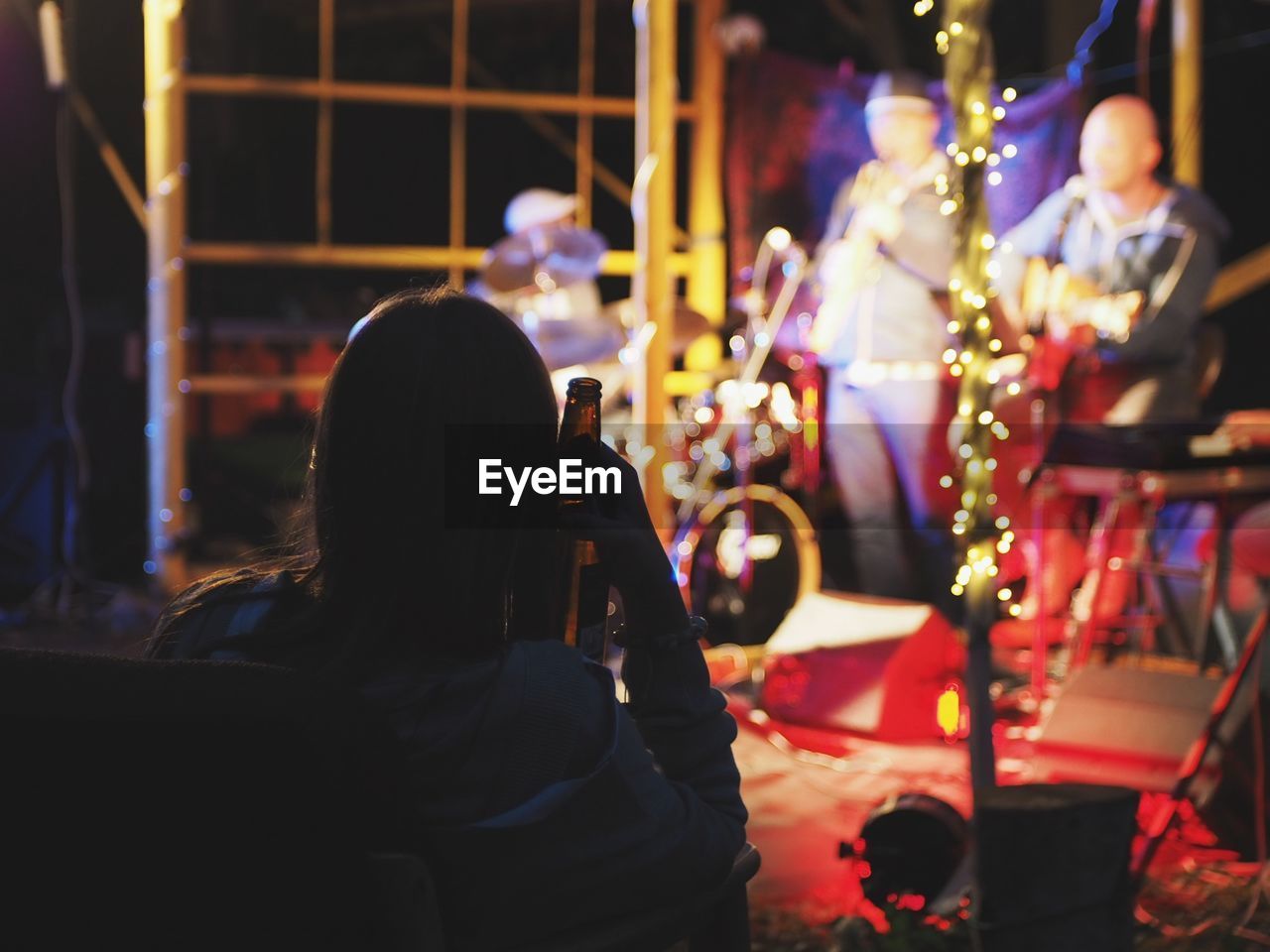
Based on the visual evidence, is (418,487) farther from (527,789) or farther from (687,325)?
(687,325)

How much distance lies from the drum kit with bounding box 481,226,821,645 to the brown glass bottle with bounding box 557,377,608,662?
12.1 feet

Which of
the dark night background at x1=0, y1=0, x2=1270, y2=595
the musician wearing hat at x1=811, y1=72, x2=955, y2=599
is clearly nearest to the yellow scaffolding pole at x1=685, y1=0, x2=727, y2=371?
the dark night background at x1=0, y1=0, x2=1270, y2=595

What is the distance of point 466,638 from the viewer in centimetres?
129

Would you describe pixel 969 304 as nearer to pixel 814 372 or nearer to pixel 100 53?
pixel 814 372

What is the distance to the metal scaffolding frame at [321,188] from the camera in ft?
21.6

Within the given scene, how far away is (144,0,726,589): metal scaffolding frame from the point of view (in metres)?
6.59

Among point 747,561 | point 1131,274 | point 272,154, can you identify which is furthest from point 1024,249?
point 272,154

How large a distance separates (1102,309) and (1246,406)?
1926mm

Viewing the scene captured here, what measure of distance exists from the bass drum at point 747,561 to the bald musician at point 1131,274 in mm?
1204

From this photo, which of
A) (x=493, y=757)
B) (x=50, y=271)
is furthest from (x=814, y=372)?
(x=493, y=757)

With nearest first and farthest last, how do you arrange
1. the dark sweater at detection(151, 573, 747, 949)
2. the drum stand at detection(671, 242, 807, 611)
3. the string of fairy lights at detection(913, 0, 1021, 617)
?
the dark sweater at detection(151, 573, 747, 949) → the string of fairy lights at detection(913, 0, 1021, 617) → the drum stand at detection(671, 242, 807, 611)

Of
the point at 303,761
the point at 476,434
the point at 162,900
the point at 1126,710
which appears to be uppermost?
the point at 476,434

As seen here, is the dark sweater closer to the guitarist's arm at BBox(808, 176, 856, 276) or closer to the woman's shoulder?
the woman's shoulder

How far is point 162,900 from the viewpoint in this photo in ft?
3.32
